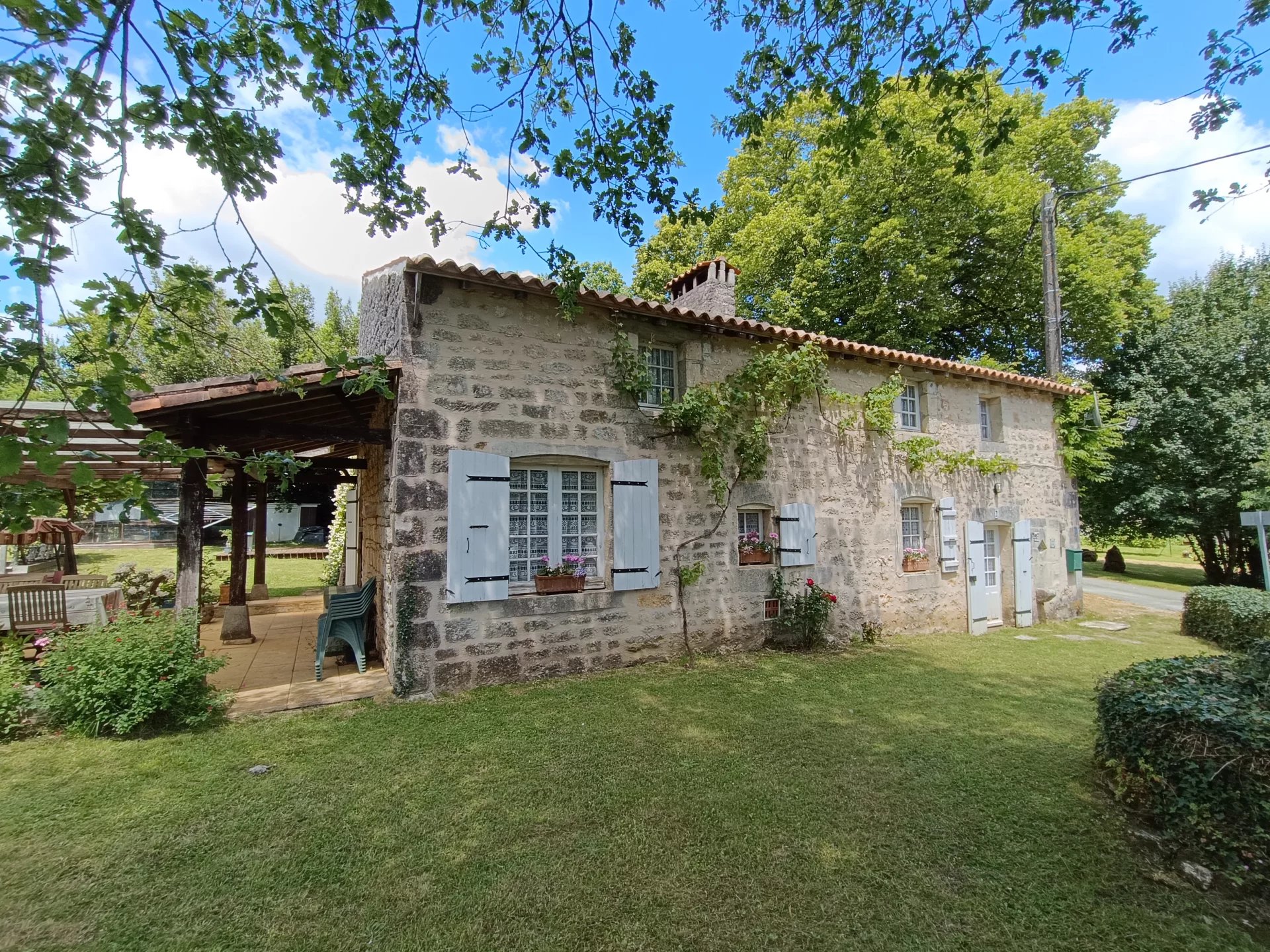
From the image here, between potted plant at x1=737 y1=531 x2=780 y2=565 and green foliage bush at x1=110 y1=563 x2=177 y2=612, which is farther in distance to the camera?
green foliage bush at x1=110 y1=563 x2=177 y2=612

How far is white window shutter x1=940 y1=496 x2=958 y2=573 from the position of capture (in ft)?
28.7

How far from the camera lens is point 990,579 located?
9.65m

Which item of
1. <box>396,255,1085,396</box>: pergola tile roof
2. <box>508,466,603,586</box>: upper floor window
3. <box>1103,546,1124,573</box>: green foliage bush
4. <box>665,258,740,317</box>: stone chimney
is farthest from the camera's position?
<box>1103,546,1124,573</box>: green foliage bush

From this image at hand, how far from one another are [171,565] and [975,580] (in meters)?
18.4

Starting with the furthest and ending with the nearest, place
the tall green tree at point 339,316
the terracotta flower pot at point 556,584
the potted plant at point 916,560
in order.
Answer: the tall green tree at point 339,316 → the potted plant at point 916,560 → the terracotta flower pot at point 556,584

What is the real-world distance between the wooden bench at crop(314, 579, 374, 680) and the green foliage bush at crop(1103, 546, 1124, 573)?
23.5 meters

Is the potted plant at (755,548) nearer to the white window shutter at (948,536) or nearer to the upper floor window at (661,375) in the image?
the upper floor window at (661,375)

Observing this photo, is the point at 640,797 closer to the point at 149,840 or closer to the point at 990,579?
the point at 149,840

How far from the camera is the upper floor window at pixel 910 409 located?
8.74m

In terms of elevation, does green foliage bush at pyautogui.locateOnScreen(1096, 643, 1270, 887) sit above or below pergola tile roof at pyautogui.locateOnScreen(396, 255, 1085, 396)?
below

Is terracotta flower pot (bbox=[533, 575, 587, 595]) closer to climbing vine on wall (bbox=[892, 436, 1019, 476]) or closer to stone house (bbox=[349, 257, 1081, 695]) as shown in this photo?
stone house (bbox=[349, 257, 1081, 695])

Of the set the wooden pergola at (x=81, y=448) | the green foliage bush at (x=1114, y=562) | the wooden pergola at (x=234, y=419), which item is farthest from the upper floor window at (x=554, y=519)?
the green foliage bush at (x=1114, y=562)

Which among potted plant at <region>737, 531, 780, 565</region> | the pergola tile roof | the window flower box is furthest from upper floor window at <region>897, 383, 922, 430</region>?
potted plant at <region>737, 531, 780, 565</region>

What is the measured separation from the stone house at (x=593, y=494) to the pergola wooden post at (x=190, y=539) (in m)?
1.46
